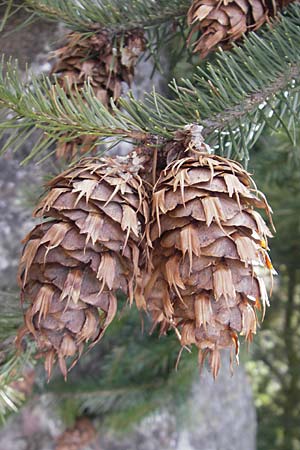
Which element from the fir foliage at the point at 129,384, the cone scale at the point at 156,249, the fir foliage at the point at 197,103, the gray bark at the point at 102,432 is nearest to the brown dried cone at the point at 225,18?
the fir foliage at the point at 197,103

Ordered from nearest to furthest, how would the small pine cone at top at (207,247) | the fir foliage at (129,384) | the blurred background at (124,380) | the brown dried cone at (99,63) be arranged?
the small pine cone at top at (207,247) → the brown dried cone at (99,63) → the blurred background at (124,380) → the fir foliage at (129,384)

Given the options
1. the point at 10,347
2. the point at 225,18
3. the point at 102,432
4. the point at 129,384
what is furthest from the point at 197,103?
the point at 102,432

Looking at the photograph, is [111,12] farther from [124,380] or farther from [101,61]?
[124,380]

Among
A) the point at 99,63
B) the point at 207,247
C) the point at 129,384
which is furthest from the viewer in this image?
the point at 129,384

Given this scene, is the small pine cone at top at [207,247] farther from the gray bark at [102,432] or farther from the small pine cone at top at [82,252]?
the gray bark at [102,432]

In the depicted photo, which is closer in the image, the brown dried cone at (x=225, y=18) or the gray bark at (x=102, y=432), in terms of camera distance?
the brown dried cone at (x=225, y=18)

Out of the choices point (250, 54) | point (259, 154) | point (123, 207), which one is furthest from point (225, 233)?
point (259, 154)

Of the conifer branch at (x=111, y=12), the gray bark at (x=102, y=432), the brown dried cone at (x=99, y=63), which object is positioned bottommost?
the gray bark at (x=102, y=432)

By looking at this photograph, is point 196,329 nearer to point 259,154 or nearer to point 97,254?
point 97,254
